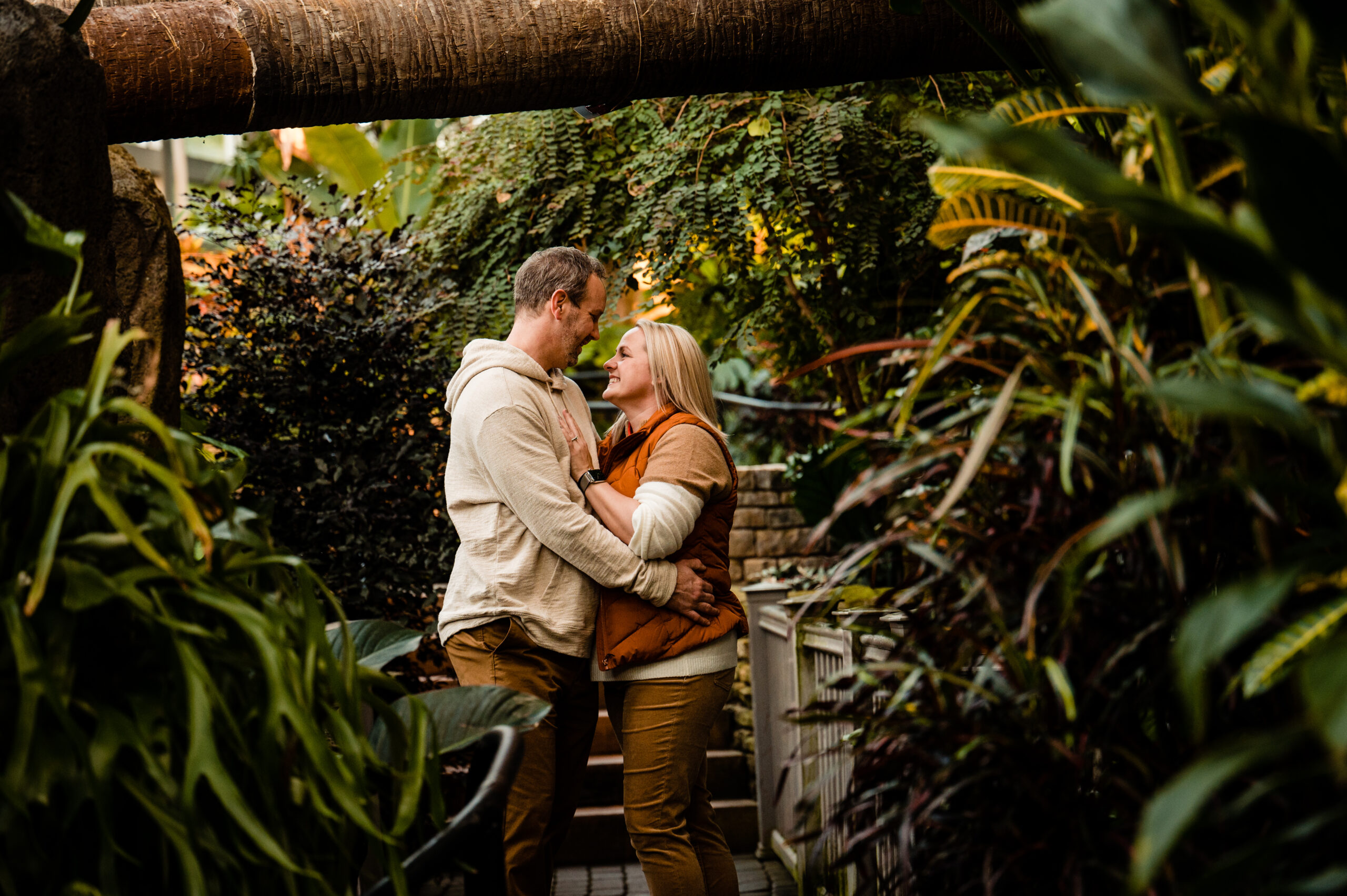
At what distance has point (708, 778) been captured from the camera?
5.17m

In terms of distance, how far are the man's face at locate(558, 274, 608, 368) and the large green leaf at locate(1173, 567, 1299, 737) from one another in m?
2.24

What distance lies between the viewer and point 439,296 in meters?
4.34

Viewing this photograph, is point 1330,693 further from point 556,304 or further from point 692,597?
point 556,304

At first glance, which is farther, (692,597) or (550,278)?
(550,278)

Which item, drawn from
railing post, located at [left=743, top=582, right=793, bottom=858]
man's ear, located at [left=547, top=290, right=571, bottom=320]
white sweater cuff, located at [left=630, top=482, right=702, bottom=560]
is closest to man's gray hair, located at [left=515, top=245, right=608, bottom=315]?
man's ear, located at [left=547, top=290, right=571, bottom=320]

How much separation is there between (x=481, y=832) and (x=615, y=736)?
13.4ft

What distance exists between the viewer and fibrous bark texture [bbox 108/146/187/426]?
2.09m

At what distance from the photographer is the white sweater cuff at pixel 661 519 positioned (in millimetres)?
2535

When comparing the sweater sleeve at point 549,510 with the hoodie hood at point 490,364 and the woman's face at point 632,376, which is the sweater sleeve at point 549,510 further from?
the woman's face at point 632,376

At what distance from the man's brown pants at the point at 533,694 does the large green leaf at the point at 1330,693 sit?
202cm

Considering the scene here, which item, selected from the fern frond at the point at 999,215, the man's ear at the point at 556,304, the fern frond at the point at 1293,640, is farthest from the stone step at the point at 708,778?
the fern frond at the point at 1293,640

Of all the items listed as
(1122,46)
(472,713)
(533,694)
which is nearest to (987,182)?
(1122,46)

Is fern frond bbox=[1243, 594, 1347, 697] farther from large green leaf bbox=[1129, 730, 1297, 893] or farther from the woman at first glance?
the woman

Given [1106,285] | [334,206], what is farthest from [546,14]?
[334,206]
